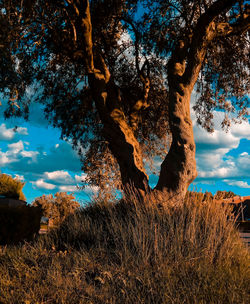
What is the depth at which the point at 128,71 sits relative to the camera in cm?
1425

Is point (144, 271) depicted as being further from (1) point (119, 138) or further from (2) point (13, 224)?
(2) point (13, 224)

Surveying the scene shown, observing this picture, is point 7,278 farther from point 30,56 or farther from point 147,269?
point 30,56

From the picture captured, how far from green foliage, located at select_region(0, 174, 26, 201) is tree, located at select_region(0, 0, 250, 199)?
6582 millimetres

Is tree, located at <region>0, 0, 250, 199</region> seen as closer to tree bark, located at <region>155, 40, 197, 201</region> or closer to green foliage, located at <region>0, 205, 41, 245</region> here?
tree bark, located at <region>155, 40, 197, 201</region>

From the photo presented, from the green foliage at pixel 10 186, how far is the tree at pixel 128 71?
6.58m

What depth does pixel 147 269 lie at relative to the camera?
518cm

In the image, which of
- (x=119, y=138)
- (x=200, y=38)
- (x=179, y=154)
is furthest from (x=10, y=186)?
(x=200, y=38)

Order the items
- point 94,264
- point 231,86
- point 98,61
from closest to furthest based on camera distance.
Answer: point 94,264 < point 98,61 < point 231,86

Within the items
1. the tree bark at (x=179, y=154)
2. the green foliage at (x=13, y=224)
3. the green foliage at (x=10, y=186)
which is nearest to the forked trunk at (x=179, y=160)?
the tree bark at (x=179, y=154)

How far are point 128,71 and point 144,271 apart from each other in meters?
10.7

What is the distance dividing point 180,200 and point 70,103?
278 inches

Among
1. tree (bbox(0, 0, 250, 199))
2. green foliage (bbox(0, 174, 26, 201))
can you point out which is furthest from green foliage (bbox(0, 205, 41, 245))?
green foliage (bbox(0, 174, 26, 201))

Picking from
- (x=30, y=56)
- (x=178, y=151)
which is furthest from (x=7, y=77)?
(x=178, y=151)

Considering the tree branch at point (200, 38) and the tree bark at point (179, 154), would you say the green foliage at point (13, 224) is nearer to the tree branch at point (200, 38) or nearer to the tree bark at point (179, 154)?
the tree bark at point (179, 154)
